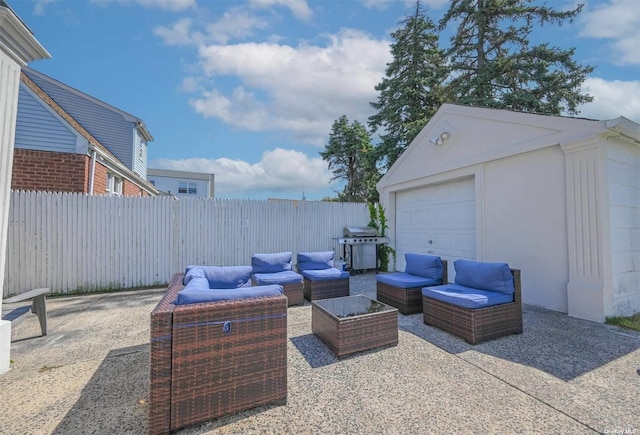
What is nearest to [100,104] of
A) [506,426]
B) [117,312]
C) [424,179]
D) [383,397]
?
[117,312]

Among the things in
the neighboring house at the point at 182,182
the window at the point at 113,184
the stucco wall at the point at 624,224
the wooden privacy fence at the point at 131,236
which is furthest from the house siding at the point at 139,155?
the stucco wall at the point at 624,224

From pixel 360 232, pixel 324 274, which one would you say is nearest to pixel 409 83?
pixel 360 232


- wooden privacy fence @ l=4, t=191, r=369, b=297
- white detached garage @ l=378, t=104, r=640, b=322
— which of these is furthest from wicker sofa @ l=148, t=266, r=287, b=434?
wooden privacy fence @ l=4, t=191, r=369, b=297

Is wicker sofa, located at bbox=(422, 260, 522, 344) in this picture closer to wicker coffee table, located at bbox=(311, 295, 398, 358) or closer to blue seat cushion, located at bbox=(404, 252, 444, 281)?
blue seat cushion, located at bbox=(404, 252, 444, 281)

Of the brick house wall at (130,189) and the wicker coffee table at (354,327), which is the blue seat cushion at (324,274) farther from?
the brick house wall at (130,189)

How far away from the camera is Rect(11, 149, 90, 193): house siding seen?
21.0 feet

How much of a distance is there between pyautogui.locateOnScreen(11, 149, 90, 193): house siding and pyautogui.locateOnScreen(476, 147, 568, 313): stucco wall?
9434 mm

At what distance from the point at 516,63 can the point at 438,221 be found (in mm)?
8595

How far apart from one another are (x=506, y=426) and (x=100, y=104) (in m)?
14.6

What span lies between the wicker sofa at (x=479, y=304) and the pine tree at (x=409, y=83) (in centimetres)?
988

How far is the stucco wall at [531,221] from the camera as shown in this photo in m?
4.55

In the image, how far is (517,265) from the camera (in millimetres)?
5145

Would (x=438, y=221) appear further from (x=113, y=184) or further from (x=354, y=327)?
(x=113, y=184)

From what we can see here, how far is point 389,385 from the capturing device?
245cm
